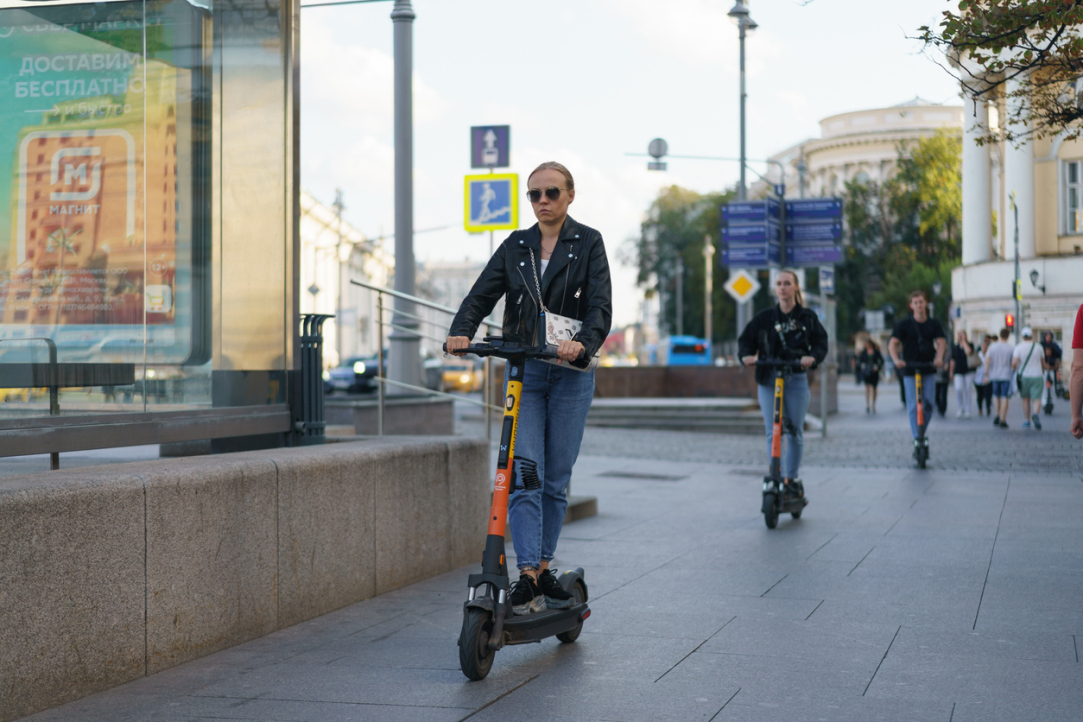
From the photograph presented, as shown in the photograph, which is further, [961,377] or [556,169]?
[961,377]

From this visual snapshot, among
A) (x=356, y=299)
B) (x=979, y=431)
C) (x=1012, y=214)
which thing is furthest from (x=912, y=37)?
(x=356, y=299)

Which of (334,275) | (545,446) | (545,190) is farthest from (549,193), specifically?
(334,275)

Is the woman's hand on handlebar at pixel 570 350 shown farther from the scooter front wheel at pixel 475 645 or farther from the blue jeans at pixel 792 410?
the blue jeans at pixel 792 410

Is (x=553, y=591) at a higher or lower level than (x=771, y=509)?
higher

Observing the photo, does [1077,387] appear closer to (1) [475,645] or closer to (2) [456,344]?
(2) [456,344]

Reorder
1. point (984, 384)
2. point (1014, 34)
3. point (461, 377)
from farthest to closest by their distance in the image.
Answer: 1. point (461, 377)
2. point (984, 384)
3. point (1014, 34)

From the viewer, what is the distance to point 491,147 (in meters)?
13.6

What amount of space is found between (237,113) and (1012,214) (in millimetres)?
43176

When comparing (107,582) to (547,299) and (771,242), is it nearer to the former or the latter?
(547,299)

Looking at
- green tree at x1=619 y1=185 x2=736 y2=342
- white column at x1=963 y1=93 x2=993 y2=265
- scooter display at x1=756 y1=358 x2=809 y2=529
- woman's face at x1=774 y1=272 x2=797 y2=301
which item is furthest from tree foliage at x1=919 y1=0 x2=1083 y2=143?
green tree at x1=619 y1=185 x2=736 y2=342

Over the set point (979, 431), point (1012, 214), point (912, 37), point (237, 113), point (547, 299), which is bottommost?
point (979, 431)

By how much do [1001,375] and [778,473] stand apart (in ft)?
50.3

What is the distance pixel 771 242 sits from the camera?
20312 millimetres

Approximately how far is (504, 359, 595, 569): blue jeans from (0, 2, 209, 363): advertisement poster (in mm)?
1973
